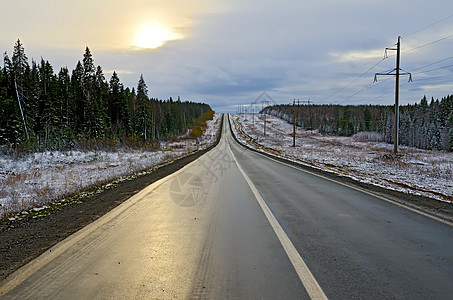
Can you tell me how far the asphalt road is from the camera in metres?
3.34

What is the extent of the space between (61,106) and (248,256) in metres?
58.0

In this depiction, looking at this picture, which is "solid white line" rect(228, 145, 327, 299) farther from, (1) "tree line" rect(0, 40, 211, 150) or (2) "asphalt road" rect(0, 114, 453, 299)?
(1) "tree line" rect(0, 40, 211, 150)

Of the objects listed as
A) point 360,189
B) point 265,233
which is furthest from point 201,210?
point 360,189

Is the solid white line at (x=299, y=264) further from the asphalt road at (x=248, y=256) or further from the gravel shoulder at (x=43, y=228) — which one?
the gravel shoulder at (x=43, y=228)

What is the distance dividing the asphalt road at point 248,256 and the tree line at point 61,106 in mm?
36952

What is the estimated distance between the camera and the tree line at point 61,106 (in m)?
42.8

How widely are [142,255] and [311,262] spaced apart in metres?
2.42

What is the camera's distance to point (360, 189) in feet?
35.9

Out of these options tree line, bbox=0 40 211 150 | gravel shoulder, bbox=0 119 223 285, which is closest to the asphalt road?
gravel shoulder, bbox=0 119 223 285

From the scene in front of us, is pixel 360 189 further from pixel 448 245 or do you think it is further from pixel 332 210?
pixel 448 245

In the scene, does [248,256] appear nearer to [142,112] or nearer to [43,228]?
[43,228]

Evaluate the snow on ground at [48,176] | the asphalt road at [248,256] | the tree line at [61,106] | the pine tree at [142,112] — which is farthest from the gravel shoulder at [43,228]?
the pine tree at [142,112]

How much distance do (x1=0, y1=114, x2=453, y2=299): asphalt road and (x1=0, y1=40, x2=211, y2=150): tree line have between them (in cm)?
3695

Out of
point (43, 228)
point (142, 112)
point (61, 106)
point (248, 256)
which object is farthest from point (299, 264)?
point (142, 112)
